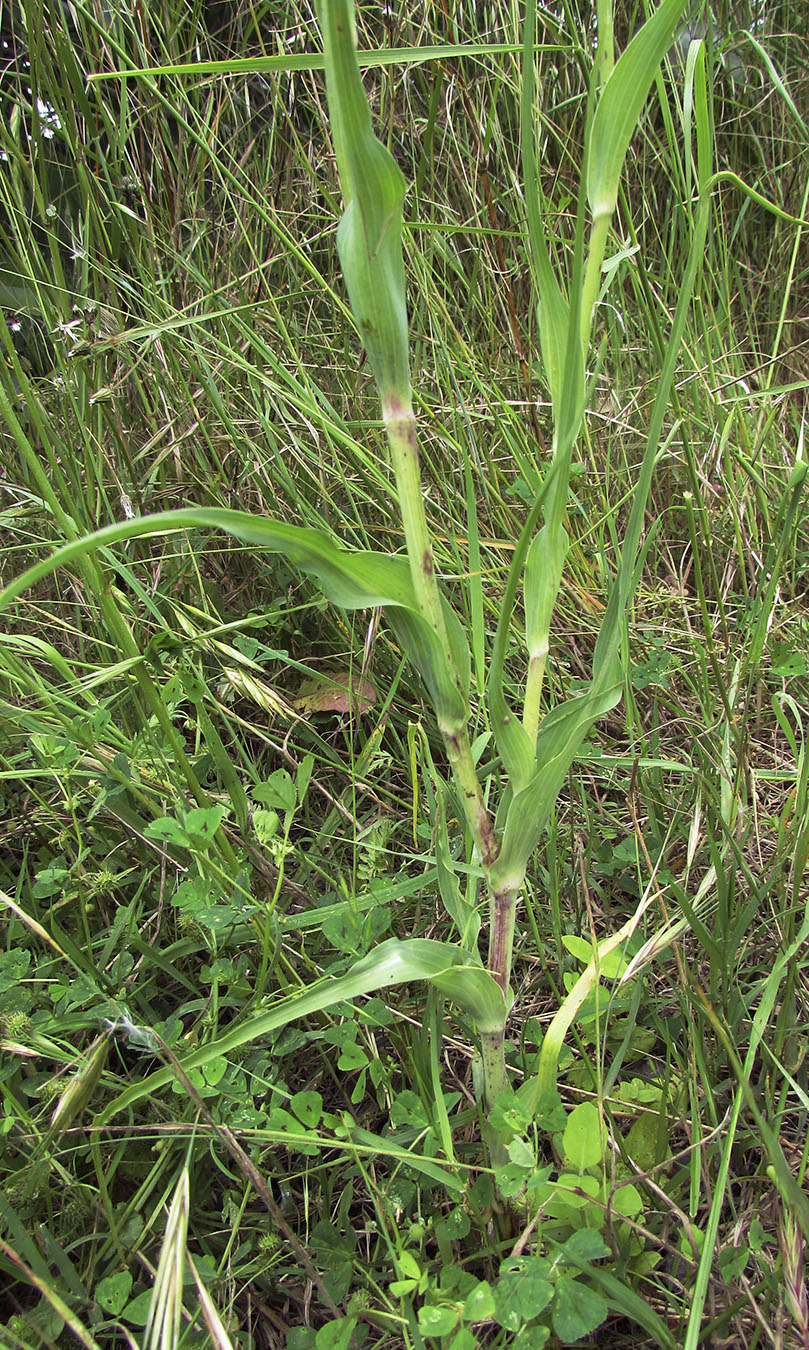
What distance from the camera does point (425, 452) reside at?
1377mm

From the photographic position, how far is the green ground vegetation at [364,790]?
2.19 feet

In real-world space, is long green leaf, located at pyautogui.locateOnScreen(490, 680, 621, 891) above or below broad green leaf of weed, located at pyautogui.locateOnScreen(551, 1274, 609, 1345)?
above

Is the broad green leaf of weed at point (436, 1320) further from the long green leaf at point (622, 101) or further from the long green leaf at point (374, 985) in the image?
the long green leaf at point (622, 101)

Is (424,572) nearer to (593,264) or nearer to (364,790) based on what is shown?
(593,264)

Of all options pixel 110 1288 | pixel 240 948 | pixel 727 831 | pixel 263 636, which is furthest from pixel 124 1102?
pixel 263 636

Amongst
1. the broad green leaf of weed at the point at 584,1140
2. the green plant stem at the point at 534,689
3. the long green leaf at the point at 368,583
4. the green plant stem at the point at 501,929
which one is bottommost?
the broad green leaf of weed at the point at 584,1140

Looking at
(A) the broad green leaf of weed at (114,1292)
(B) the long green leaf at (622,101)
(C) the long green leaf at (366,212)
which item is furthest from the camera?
(A) the broad green leaf of weed at (114,1292)

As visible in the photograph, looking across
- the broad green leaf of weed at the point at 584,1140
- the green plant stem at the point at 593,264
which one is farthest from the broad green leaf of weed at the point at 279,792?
the green plant stem at the point at 593,264

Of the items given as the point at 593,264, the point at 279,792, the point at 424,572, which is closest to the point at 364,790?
the point at 279,792

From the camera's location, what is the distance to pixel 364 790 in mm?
1113

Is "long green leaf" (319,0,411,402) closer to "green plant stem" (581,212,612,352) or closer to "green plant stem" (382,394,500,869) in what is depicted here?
"green plant stem" (382,394,500,869)

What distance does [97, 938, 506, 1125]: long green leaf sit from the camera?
0.57 meters

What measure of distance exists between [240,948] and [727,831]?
528mm

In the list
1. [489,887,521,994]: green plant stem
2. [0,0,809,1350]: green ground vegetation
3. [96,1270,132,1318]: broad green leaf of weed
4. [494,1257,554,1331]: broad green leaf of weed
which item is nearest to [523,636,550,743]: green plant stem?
[0,0,809,1350]: green ground vegetation
